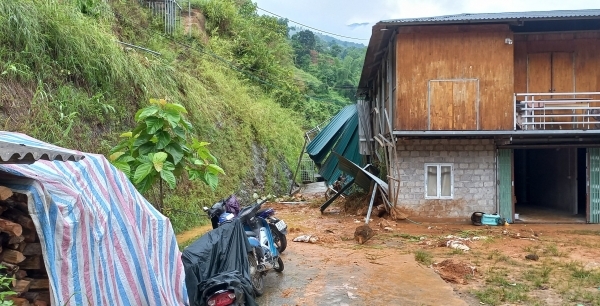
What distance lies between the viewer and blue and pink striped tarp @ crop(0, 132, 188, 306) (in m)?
A: 2.80

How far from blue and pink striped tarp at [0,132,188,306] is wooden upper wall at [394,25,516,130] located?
799 centimetres

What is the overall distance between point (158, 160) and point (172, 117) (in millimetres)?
532

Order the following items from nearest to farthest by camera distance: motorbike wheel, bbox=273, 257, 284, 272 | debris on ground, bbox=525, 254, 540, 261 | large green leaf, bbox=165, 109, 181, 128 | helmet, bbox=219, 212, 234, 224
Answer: large green leaf, bbox=165, 109, 181, 128
helmet, bbox=219, 212, 234, 224
motorbike wheel, bbox=273, 257, 284, 272
debris on ground, bbox=525, 254, 540, 261

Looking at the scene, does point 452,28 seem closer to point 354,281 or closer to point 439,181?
point 439,181

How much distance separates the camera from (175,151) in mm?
5297

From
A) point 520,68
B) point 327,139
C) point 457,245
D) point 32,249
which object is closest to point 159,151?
point 32,249

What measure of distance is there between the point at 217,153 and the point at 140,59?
3.24 metres

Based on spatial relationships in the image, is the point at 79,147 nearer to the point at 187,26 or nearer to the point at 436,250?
the point at 436,250

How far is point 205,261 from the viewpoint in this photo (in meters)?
4.57

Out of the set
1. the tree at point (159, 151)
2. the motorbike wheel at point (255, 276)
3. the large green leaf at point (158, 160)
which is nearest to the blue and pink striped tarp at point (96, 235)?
the large green leaf at point (158, 160)

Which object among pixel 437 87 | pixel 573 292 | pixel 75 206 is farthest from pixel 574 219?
pixel 75 206

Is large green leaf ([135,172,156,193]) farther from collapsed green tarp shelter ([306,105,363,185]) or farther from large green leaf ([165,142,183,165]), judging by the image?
collapsed green tarp shelter ([306,105,363,185])

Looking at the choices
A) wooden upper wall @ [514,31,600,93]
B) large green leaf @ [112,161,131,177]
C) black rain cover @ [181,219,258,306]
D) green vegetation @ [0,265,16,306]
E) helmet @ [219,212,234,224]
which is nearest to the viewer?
green vegetation @ [0,265,16,306]

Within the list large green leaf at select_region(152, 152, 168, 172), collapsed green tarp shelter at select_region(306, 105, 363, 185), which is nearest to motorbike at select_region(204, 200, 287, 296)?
large green leaf at select_region(152, 152, 168, 172)
